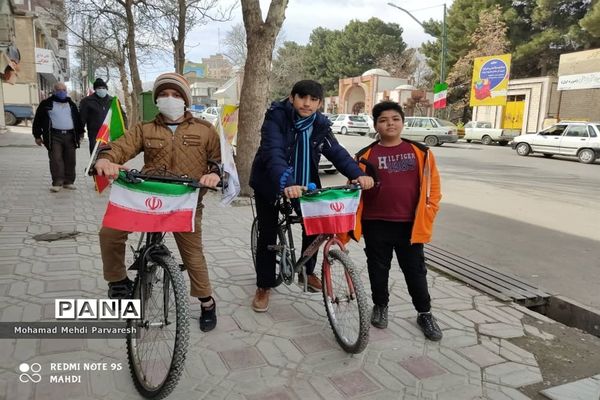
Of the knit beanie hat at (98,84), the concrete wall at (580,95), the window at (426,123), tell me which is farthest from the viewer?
the concrete wall at (580,95)

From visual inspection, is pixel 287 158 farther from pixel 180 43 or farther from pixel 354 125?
pixel 354 125

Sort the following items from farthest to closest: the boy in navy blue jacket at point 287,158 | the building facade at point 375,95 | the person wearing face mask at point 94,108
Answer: the building facade at point 375,95 < the person wearing face mask at point 94,108 < the boy in navy blue jacket at point 287,158

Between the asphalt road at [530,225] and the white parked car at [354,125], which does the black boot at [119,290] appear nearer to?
the asphalt road at [530,225]

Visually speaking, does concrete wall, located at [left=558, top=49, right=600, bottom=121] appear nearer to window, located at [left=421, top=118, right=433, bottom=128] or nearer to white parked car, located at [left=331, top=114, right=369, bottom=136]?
window, located at [left=421, top=118, right=433, bottom=128]

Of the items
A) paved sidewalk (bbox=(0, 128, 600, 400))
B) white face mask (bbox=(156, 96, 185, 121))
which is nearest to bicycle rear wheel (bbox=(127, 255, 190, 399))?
paved sidewalk (bbox=(0, 128, 600, 400))

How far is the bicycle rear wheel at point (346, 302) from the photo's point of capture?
119 inches

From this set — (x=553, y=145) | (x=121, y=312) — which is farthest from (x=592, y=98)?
(x=121, y=312)

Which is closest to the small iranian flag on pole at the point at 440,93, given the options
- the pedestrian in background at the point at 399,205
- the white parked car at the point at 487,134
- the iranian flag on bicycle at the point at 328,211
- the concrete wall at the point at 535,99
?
the white parked car at the point at 487,134

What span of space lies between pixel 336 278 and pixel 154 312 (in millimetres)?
1218

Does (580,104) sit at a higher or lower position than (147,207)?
higher

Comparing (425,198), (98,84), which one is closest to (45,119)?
(98,84)

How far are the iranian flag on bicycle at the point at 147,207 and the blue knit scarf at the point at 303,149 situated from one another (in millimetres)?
1016

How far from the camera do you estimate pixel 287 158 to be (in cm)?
349

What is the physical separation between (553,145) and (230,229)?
16.8 m
